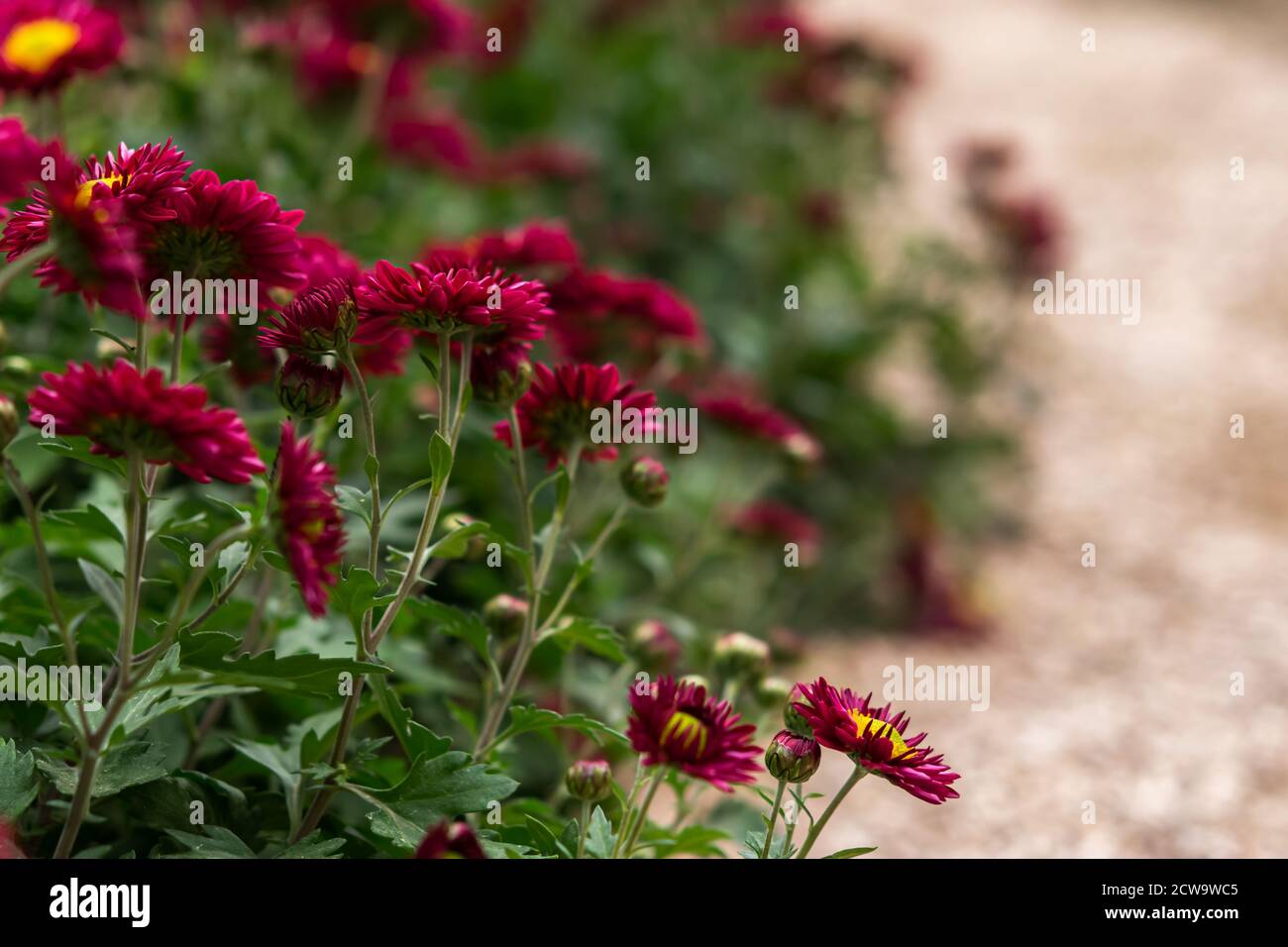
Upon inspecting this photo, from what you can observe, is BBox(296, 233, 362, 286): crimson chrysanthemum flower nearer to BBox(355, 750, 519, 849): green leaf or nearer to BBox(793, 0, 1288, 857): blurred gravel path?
BBox(355, 750, 519, 849): green leaf

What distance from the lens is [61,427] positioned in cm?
107

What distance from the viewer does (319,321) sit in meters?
1.18

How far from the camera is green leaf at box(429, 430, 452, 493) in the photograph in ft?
4.04

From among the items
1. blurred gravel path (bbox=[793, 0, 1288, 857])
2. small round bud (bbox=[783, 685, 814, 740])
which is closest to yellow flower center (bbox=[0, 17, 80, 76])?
small round bud (bbox=[783, 685, 814, 740])

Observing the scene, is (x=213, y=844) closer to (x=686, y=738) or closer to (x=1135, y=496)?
(x=686, y=738)

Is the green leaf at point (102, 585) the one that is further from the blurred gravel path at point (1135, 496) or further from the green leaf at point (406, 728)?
the blurred gravel path at point (1135, 496)

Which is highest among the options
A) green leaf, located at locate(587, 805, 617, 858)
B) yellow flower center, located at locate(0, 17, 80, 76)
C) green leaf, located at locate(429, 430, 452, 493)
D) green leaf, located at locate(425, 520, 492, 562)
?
yellow flower center, located at locate(0, 17, 80, 76)

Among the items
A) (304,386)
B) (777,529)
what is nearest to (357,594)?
(304,386)

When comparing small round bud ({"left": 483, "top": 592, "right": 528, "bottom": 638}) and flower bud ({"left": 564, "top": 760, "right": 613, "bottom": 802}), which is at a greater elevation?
small round bud ({"left": 483, "top": 592, "right": 528, "bottom": 638})

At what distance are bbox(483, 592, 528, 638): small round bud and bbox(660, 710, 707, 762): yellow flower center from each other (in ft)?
1.49

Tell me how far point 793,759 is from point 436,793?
0.37 meters

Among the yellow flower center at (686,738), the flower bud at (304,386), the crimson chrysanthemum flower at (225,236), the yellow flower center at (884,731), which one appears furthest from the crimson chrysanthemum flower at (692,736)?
the crimson chrysanthemum flower at (225,236)

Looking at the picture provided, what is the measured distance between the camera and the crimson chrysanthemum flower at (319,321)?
3.86 ft
